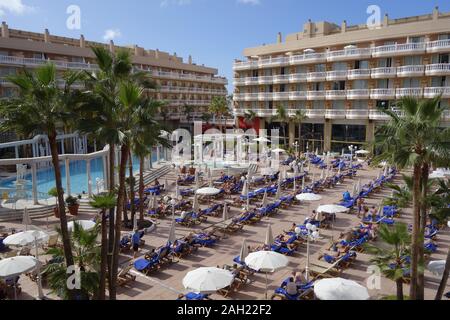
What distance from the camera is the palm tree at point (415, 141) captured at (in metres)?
8.27

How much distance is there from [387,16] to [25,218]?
146ft

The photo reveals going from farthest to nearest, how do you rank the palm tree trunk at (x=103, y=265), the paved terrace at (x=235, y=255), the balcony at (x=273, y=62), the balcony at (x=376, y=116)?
the balcony at (x=273, y=62) → the balcony at (x=376, y=116) → the paved terrace at (x=235, y=255) → the palm tree trunk at (x=103, y=265)

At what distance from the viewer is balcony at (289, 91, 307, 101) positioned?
151ft

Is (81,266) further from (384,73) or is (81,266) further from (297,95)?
(297,95)

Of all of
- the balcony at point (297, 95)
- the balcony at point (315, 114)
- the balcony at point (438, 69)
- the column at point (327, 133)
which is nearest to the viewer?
the balcony at point (438, 69)

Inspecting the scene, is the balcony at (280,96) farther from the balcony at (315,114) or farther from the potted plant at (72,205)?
the potted plant at (72,205)

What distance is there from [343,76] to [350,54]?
2493 mm

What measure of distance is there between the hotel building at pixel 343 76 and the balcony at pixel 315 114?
12 centimetres

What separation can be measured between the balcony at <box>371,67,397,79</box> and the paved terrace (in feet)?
72.3

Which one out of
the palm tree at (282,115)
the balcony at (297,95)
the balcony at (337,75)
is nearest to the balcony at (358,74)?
the balcony at (337,75)

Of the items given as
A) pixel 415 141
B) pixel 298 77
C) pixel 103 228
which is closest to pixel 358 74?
pixel 298 77

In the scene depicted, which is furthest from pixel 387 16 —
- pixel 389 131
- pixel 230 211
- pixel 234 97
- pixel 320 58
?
pixel 389 131

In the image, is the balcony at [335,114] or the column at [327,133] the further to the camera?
the column at [327,133]

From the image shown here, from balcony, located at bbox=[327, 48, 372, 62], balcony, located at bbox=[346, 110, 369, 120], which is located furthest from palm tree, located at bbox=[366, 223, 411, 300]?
balcony, located at bbox=[327, 48, 372, 62]
